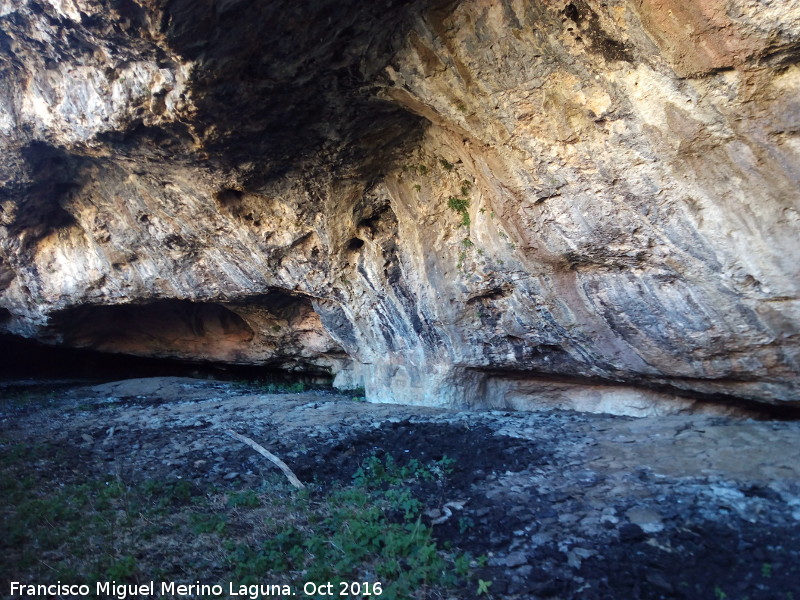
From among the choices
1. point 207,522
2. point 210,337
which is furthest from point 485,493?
point 210,337

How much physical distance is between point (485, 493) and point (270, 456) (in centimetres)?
236

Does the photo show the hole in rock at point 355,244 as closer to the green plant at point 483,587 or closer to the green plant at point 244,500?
the green plant at point 244,500

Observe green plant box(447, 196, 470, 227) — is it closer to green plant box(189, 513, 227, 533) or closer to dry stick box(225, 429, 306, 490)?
dry stick box(225, 429, 306, 490)

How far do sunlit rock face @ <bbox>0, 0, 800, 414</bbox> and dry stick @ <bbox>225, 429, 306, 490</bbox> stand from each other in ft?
8.93

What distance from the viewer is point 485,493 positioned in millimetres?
4980

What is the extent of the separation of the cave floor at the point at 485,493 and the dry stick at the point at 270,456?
0.24ft

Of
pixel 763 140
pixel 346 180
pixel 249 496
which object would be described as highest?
pixel 346 180

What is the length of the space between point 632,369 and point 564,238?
183 cm

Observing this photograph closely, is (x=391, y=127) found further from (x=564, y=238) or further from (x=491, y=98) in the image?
(x=564, y=238)

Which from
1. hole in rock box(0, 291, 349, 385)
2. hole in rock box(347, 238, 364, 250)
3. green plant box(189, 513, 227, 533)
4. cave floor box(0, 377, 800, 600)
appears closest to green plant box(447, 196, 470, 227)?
hole in rock box(347, 238, 364, 250)

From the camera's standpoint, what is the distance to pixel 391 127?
667 centimetres

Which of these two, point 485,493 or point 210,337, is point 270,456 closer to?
point 485,493

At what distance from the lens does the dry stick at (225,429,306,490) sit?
5531 mm

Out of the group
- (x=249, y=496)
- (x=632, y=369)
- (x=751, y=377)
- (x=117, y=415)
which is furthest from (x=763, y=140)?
(x=117, y=415)
